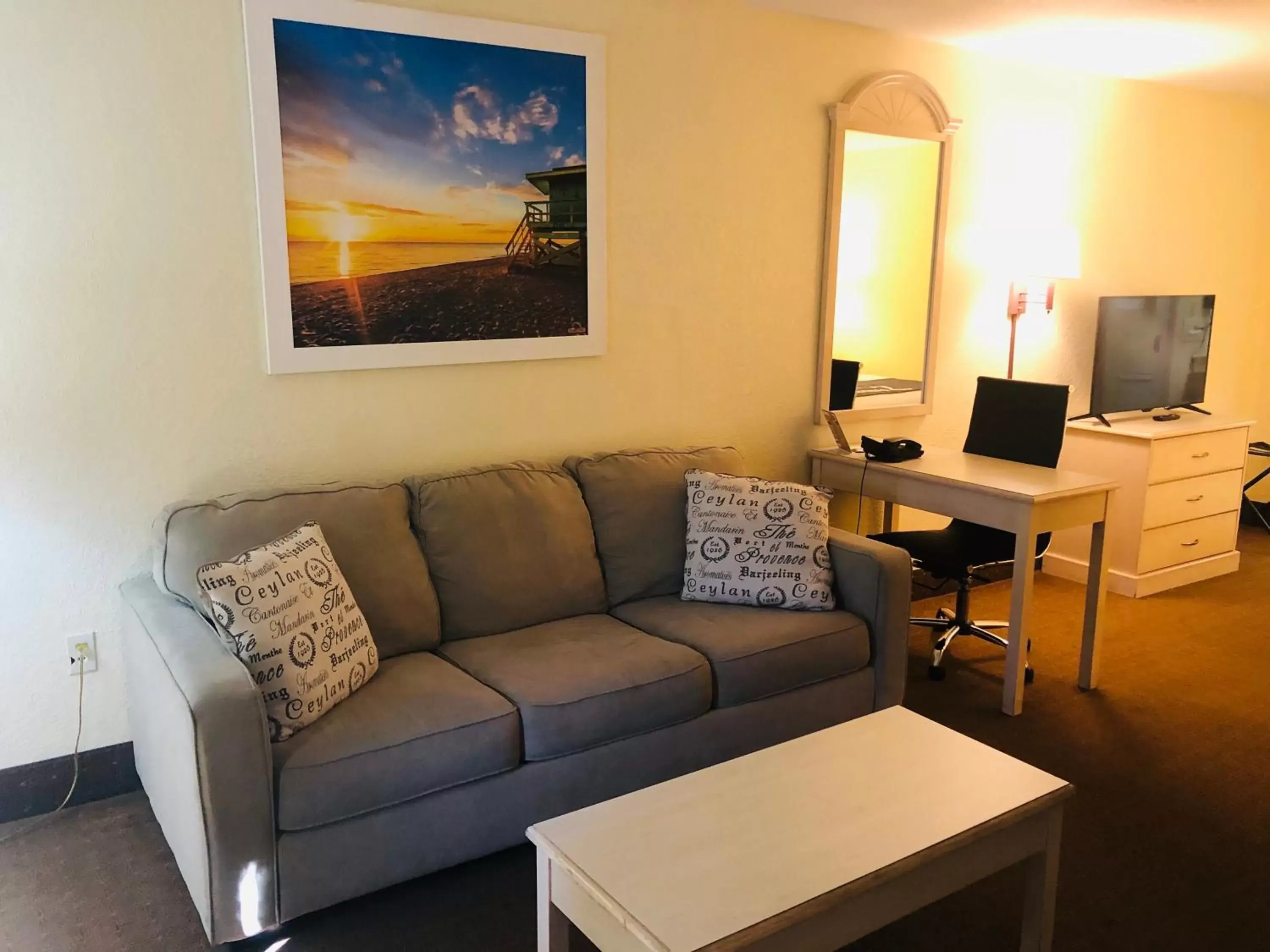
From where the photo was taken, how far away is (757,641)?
2.76 meters

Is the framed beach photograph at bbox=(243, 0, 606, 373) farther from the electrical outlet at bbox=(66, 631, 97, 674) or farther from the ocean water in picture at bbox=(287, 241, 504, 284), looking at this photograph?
the electrical outlet at bbox=(66, 631, 97, 674)

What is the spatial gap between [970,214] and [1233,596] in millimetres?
2118

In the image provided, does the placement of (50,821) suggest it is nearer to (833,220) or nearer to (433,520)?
(433,520)

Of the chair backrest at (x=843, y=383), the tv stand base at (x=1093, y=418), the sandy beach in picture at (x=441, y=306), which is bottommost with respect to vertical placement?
the tv stand base at (x=1093, y=418)

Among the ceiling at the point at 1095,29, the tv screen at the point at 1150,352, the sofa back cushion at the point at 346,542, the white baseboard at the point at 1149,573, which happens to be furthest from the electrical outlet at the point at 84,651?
the tv screen at the point at 1150,352

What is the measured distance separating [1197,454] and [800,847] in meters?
3.73

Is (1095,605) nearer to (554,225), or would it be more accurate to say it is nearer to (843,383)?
(843,383)

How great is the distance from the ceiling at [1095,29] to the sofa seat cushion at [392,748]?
2582mm

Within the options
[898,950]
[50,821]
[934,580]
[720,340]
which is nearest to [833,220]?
[720,340]

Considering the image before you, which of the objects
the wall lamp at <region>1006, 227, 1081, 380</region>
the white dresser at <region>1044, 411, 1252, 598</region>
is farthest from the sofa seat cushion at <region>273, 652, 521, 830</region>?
the wall lamp at <region>1006, 227, 1081, 380</region>

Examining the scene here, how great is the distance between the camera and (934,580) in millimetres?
4398

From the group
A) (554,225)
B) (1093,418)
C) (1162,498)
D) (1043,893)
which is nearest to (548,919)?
(1043,893)

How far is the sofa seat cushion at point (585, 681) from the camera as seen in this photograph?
2387mm

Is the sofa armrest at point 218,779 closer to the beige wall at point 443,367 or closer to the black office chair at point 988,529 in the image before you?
the beige wall at point 443,367
